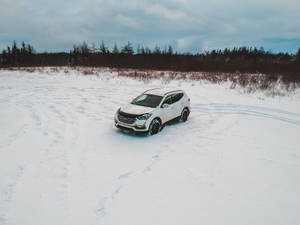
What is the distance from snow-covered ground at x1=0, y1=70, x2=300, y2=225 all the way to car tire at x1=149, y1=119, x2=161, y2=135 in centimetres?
26

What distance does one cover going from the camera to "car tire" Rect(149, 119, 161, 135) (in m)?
7.55

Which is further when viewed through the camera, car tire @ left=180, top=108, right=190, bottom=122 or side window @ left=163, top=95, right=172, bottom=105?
car tire @ left=180, top=108, right=190, bottom=122

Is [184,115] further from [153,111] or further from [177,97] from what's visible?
[153,111]

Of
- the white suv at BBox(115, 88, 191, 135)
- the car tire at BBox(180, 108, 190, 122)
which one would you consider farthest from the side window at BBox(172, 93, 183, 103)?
the car tire at BBox(180, 108, 190, 122)

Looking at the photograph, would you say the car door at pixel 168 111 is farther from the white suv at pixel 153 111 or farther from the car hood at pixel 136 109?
the car hood at pixel 136 109

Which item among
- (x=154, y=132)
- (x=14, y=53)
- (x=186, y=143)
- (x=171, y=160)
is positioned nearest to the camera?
(x=171, y=160)

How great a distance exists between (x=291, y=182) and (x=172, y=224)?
352 cm

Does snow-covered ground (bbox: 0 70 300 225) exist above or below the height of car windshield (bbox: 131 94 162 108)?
below

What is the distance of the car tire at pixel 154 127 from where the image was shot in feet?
24.8

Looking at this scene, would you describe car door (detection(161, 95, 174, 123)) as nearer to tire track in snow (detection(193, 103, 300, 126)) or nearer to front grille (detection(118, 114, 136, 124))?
front grille (detection(118, 114, 136, 124))

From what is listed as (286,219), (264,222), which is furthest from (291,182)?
(264,222)

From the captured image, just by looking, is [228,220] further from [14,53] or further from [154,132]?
[14,53]

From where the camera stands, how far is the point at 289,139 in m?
7.54

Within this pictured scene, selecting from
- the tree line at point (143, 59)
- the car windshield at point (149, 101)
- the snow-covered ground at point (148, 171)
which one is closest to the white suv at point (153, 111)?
the car windshield at point (149, 101)
